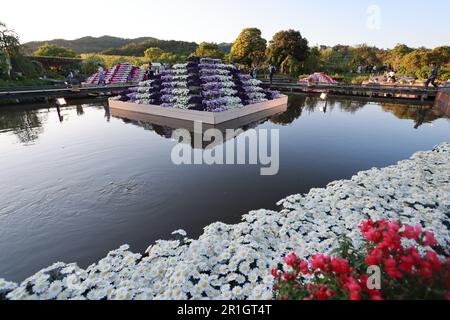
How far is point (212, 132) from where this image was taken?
520 inches

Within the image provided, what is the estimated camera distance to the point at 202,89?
17.6 metres

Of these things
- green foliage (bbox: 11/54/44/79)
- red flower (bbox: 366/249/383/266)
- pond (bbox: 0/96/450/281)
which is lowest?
pond (bbox: 0/96/450/281)

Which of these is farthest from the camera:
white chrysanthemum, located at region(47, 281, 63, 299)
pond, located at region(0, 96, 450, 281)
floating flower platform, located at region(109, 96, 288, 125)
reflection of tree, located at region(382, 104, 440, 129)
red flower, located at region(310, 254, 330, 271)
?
reflection of tree, located at region(382, 104, 440, 129)

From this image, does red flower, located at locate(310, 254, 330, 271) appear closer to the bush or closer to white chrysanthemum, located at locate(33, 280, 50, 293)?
the bush

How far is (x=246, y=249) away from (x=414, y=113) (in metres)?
20.8

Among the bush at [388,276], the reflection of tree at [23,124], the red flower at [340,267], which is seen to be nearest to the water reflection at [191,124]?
the reflection of tree at [23,124]

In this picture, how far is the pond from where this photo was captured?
5.32 metres

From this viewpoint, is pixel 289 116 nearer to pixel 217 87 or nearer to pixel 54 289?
pixel 217 87

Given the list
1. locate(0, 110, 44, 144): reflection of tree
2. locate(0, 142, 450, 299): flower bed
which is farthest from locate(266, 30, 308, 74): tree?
locate(0, 142, 450, 299): flower bed

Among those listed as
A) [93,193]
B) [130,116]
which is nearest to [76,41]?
[130,116]

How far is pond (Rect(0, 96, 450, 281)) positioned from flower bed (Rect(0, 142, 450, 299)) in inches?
19.1

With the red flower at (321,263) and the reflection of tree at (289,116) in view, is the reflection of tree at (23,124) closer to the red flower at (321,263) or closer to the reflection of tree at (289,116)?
the reflection of tree at (289,116)

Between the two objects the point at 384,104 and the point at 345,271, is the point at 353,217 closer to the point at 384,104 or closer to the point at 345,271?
the point at 345,271
